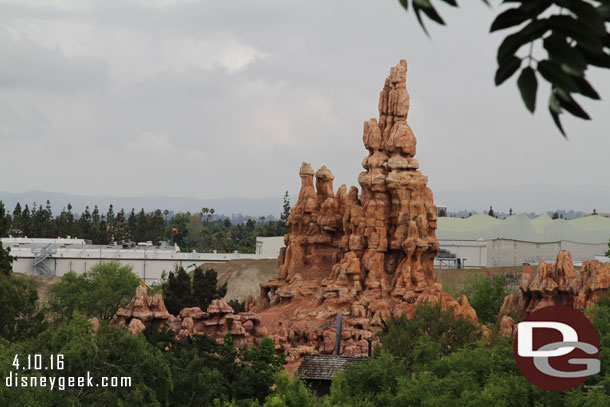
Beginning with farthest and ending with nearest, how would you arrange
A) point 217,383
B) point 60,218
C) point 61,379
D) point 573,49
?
point 60,218, point 217,383, point 61,379, point 573,49

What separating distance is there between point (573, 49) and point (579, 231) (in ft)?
382

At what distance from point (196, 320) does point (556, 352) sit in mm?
28547

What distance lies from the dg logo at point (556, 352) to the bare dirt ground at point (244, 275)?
71.9m

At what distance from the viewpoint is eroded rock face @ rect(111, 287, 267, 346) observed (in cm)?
4306

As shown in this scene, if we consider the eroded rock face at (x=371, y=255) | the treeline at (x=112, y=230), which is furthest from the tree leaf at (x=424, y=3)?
the treeline at (x=112, y=230)

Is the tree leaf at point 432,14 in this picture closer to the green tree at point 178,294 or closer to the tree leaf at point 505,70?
the tree leaf at point 505,70

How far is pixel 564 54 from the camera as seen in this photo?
8.10 ft

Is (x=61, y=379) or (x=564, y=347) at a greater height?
(x=564, y=347)

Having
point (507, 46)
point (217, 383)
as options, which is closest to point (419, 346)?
point (217, 383)

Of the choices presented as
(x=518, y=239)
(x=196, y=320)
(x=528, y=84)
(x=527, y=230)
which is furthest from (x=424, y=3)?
(x=527, y=230)

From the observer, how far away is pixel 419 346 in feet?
107

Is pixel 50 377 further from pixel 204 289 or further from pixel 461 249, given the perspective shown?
pixel 461 249

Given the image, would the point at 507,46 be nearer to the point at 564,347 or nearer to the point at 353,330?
the point at 564,347

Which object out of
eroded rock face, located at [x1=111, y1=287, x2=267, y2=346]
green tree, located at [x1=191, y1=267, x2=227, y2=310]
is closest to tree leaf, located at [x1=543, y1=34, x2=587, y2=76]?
eroded rock face, located at [x1=111, y1=287, x2=267, y2=346]
